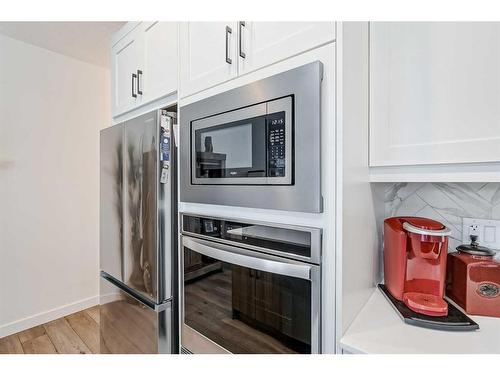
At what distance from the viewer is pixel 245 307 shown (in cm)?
95

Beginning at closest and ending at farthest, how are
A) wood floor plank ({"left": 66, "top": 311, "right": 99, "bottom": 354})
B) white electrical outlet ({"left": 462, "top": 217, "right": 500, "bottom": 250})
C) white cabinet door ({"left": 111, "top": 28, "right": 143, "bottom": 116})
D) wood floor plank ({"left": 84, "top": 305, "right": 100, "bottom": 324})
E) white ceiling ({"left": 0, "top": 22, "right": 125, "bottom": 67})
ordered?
white electrical outlet ({"left": 462, "top": 217, "right": 500, "bottom": 250}) < white cabinet door ({"left": 111, "top": 28, "right": 143, "bottom": 116}) < white ceiling ({"left": 0, "top": 22, "right": 125, "bottom": 67}) < wood floor plank ({"left": 66, "top": 311, "right": 99, "bottom": 354}) < wood floor plank ({"left": 84, "top": 305, "right": 100, "bottom": 324})

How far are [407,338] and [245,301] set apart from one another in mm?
497

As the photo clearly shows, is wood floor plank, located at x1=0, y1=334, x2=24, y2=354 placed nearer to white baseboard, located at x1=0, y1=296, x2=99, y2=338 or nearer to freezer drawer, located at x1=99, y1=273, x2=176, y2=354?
white baseboard, located at x1=0, y1=296, x2=99, y2=338

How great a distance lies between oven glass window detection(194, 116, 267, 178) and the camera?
34.9 inches

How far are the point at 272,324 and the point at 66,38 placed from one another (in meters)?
2.48

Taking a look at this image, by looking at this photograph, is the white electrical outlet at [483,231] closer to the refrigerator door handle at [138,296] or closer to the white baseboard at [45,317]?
the refrigerator door handle at [138,296]

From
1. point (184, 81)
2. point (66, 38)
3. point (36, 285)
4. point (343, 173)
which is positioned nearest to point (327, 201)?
point (343, 173)

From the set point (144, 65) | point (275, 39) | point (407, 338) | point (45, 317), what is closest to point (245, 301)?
point (407, 338)

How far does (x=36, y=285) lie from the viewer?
7.53 feet

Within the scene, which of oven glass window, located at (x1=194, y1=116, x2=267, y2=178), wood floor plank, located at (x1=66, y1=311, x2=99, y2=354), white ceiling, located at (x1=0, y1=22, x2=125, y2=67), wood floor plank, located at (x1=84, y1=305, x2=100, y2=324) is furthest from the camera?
wood floor plank, located at (x1=84, y1=305, x2=100, y2=324)

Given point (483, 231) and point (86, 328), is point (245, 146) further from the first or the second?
point (86, 328)

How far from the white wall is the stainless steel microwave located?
1.85m

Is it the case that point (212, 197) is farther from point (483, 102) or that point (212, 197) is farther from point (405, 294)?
point (483, 102)

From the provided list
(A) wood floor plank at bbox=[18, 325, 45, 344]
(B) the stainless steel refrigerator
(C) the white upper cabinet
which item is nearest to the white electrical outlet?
(B) the stainless steel refrigerator
